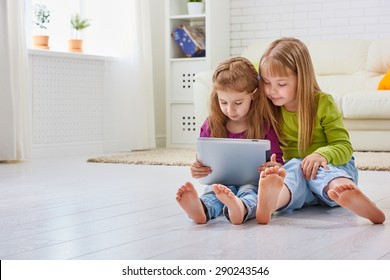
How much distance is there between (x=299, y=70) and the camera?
235cm

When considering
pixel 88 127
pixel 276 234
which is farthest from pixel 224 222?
pixel 88 127

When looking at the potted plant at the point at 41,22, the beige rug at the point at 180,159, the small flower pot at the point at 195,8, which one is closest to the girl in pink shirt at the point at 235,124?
the beige rug at the point at 180,159

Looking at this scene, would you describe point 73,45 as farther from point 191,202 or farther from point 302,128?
point 191,202

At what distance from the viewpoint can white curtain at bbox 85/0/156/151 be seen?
19.1ft

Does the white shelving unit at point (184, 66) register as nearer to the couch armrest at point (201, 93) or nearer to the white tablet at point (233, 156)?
the couch armrest at point (201, 93)

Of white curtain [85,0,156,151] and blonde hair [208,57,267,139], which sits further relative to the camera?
white curtain [85,0,156,151]

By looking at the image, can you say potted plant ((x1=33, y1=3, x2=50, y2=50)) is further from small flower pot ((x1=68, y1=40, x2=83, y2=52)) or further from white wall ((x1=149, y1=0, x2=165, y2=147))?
white wall ((x1=149, y1=0, x2=165, y2=147))

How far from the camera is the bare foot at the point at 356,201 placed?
203 centimetres

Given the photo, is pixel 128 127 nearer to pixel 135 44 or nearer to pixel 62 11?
pixel 135 44

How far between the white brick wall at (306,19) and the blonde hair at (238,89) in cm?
391

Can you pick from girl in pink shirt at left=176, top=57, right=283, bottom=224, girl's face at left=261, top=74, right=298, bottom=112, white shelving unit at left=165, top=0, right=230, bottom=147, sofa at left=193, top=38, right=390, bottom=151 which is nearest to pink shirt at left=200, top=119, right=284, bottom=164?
girl in pink shirt at left=176, top=57, right=283, bottom=224

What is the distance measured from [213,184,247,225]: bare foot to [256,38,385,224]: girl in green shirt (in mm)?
164

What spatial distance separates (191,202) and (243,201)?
18 centimetres

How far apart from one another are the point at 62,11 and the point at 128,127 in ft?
3.44
